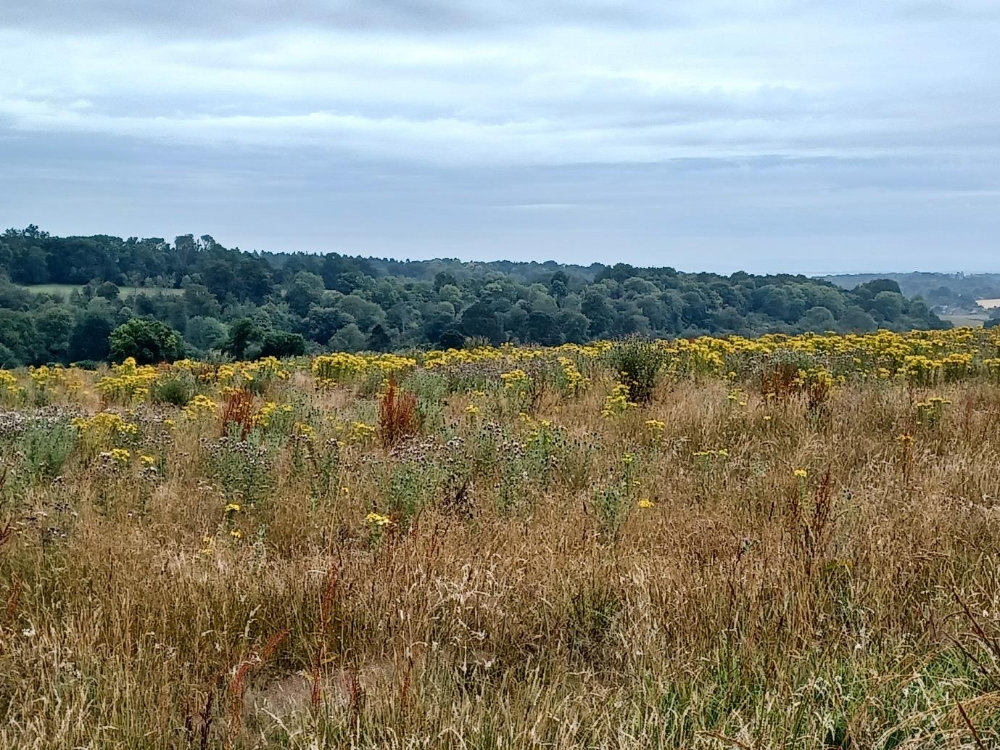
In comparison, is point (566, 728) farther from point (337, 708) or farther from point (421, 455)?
point (421, 455)

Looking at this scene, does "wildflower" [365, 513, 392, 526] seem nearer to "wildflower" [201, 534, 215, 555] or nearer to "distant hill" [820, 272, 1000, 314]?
"wildflower" [201, 534, 215, 555]

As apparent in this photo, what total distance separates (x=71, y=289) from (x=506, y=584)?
9459 cm

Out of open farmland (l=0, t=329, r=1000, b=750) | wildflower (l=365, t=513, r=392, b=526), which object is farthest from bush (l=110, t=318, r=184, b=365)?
wildflower (l=365, t=513, r=392, b=526)

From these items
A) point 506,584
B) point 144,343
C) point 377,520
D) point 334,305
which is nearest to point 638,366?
point 377,520

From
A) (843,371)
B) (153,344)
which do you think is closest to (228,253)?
(153,344)

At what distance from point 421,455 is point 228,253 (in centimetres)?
10117

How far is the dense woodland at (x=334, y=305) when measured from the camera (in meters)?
46.6

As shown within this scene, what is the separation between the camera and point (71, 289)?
83875 millimetres

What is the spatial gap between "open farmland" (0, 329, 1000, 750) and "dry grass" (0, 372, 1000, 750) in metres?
0.01

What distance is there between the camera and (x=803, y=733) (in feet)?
7.53

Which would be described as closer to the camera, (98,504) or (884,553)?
(884,553)

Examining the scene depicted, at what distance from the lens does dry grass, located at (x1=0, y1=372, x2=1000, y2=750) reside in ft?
7.57

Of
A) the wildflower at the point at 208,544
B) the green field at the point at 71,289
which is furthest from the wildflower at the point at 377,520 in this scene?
the green field at the point at 71,289

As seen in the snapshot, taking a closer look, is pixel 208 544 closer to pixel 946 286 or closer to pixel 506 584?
pixel 506 584
